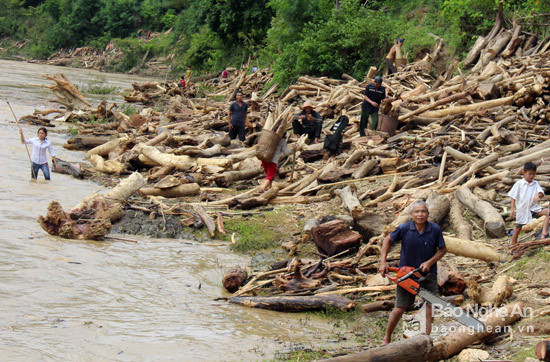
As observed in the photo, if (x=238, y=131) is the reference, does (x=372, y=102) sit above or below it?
above

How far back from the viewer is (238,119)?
1638cm

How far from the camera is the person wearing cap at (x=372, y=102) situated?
14.8 metres

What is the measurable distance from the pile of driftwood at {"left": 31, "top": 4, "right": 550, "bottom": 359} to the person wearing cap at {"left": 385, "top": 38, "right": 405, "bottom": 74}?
2.66 feet

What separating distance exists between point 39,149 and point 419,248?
32.6 feet

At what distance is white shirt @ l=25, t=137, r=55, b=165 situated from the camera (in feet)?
43.0

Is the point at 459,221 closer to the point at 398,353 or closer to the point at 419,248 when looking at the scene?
the point at 419,248

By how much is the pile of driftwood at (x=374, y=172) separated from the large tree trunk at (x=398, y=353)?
0.38ft

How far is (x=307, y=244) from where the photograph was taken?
31.8ft

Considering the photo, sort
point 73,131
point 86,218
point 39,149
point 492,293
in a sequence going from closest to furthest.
→ point 492,293 → point 86,218 → point 39,149 → point 73,131

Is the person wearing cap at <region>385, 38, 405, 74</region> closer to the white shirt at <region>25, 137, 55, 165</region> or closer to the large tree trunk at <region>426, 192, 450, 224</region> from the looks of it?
the white shirt at <region>25, 137, 55, 165</region>

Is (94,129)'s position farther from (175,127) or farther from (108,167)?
(108,167)

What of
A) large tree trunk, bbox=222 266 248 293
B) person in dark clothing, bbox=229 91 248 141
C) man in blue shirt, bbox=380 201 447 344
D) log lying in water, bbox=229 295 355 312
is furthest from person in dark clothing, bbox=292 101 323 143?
man in blue shirt, bbox=380 201 447 344

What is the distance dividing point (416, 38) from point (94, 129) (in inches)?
462

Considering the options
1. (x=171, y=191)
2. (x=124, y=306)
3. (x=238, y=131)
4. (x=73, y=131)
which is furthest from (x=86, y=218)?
(x=73, y=131)
